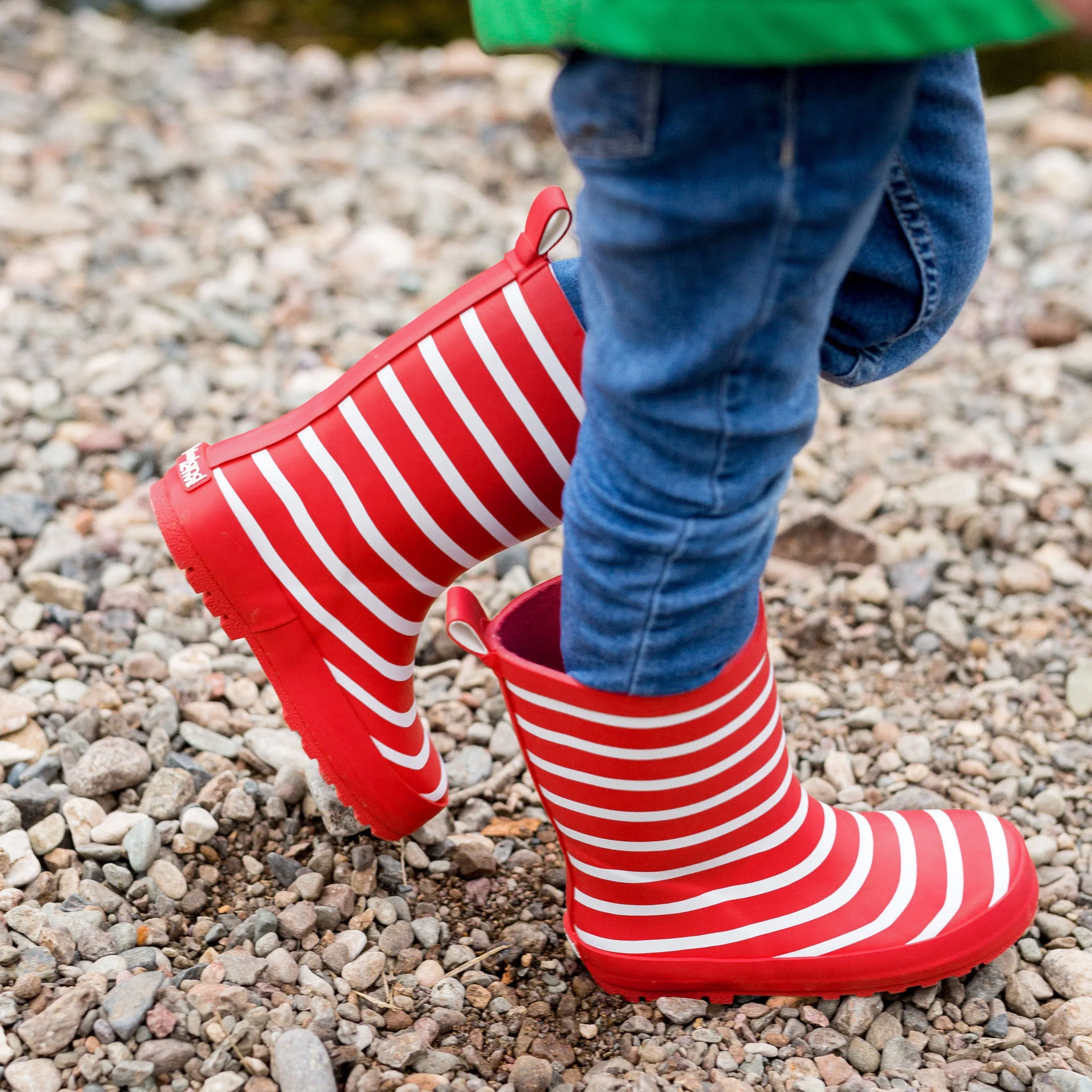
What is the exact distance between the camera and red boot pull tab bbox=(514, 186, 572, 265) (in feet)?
3.12

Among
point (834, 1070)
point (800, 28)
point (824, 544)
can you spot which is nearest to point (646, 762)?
point (834, 1070)

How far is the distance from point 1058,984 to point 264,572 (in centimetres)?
77

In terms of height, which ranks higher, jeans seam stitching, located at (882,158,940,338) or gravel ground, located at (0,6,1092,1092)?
jeans seam stitching, located at (882,158,940,338)

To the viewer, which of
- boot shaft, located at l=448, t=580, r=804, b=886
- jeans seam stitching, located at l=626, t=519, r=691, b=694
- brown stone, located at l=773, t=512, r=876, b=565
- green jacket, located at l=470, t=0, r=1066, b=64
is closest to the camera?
green jacket, located at l=470, t=0, r=1066, b=64

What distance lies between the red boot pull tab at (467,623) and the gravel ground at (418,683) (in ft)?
0.98

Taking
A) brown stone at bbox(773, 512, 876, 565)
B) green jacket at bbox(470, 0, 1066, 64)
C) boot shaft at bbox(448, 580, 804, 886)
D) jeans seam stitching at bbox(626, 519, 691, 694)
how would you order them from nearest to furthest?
1. green jacket at bbox(470, 0, 1066, 64)
2. jeans seam stitching at bbox(626, 519, 691, 694)
3. boot shaft at bbox(448, 580, 804, 886)
4. brown stone at bbox(773, 512, 876, 565)

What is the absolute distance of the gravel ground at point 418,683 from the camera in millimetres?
984

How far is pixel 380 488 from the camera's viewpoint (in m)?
1.00

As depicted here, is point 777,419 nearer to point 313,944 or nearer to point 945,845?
point 945,845

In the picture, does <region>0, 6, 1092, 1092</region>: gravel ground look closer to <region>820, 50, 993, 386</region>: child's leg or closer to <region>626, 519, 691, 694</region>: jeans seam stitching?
<region>626, 519, 691, 694</region>: jeans seam stitching

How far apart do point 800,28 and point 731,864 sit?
663 millimetres

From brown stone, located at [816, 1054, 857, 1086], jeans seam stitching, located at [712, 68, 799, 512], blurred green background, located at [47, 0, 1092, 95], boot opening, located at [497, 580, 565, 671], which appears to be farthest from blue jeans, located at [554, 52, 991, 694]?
blurred green background, located at [47, 0, 1092, 95]

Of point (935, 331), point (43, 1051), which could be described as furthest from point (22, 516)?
point (935, 331)

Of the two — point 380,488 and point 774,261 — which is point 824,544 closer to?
point 380,488
